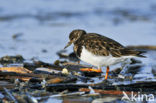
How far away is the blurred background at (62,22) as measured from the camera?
7.62 m

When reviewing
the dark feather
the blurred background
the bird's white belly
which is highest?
the blurred background

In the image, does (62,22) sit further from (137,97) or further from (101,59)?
(137,97)

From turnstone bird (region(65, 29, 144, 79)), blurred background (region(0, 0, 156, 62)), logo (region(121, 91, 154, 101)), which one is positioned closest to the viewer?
logo (region(121, 91, 154, 101))

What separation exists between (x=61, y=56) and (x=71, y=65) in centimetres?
125

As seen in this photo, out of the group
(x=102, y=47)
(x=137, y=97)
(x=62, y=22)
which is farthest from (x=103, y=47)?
(x=62, y=22)

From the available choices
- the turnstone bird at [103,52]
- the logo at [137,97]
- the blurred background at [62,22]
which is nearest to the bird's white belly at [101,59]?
the turnstone bird at [103,52]

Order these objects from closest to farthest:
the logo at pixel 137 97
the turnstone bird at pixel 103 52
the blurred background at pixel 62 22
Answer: the logo at pixel 137 97 → the turnstone bird at pixel 103 52 → the blurred background at pixel 62 22

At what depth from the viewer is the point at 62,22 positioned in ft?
32.6

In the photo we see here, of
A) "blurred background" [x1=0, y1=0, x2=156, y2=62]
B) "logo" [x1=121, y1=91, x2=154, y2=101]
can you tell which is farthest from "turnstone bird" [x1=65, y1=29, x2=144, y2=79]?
"blurred background" [x1=0, y1=0, x2=156, y2=62]

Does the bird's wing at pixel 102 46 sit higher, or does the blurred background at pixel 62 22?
the blurred background at pixel 62 22

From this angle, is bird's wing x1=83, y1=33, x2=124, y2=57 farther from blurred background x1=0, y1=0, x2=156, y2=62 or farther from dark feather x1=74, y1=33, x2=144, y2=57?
blurred background x1=0, y1=0, x2=156, y2=62

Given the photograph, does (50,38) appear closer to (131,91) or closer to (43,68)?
(43,68)

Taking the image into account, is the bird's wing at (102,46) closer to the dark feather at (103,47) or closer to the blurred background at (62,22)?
the dark feather at (103,47)

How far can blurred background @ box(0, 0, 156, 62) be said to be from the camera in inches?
300
